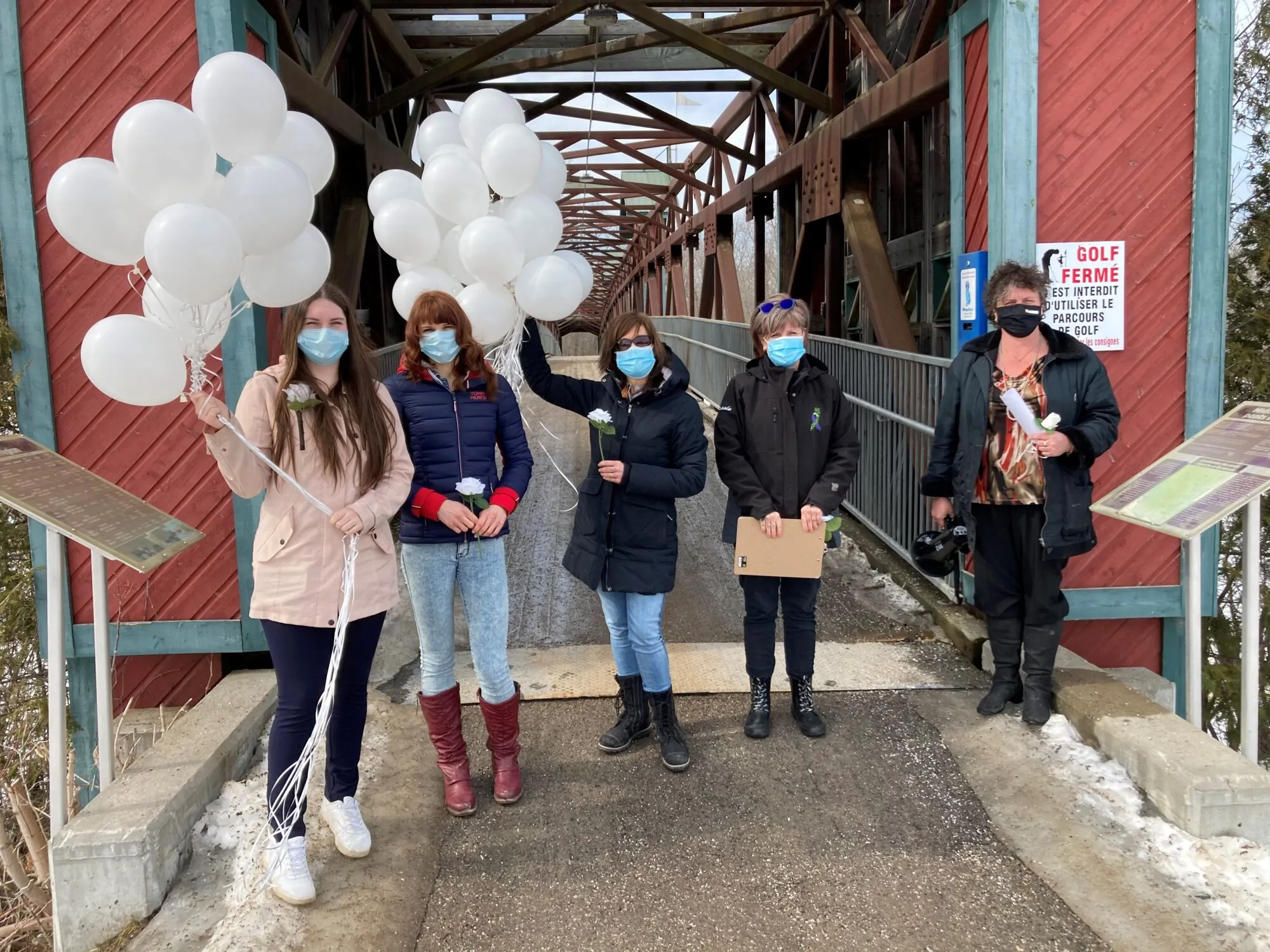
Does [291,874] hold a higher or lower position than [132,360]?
lower

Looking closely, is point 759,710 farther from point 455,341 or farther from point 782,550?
point 455,341

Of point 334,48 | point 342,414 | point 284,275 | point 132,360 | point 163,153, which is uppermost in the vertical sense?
point 334,48

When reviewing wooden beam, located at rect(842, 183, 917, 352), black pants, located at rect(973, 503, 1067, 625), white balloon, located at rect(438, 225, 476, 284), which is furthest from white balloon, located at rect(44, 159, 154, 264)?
wooden beam, located at rect(842, 183, 917, 352)

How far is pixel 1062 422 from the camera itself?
12.1 ft

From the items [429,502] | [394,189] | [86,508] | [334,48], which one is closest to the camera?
[86,508]

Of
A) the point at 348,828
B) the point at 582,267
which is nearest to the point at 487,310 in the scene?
the point at 582,267

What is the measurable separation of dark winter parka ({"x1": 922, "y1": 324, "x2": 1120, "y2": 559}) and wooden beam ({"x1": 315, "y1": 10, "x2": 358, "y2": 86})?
4451 mm

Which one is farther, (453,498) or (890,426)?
(890,426)

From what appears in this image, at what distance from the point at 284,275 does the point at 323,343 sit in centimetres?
28

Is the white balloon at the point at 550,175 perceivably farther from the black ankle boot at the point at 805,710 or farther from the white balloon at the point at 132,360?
the black ankle boot at the point at 805,710

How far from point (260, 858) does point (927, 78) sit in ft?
17.0

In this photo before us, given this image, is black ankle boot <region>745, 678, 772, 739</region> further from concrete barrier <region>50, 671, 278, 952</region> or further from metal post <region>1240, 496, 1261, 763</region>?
concrete barrier <region>50, 671, 278, 952</region>

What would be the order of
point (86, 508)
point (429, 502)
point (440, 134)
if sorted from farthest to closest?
point (440, 134)
point (429, 502)
point (86, 508)

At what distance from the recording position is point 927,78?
550 centimetres
